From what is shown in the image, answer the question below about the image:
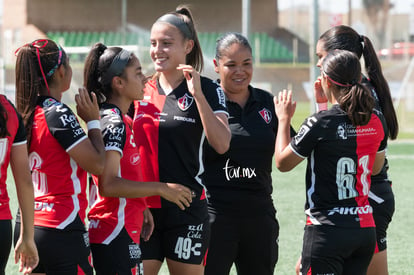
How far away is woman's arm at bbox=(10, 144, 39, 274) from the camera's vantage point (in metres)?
3.34

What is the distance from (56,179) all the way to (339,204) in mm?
1501

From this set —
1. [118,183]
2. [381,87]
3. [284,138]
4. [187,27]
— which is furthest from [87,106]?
[381,87]

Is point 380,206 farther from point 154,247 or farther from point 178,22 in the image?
point 178,22

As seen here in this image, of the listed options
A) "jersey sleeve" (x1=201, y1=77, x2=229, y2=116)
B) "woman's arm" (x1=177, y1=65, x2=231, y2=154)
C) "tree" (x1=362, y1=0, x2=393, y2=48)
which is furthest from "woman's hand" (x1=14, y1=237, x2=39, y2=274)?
"tree" (x1=362, y1=0, x2=393, y2=48)

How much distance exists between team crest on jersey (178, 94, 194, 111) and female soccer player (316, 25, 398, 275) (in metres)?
0.92

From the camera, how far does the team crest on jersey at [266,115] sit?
4609mm

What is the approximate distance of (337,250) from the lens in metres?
3.78

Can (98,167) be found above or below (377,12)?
below

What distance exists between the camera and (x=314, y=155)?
388cm

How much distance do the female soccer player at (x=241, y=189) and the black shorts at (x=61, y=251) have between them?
3.79 ft

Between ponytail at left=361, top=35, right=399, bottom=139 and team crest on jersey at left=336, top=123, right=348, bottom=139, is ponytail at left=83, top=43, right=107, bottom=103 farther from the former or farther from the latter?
ponytail at left=361, top=35, right=399, bottom=139

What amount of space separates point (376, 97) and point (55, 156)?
203cm

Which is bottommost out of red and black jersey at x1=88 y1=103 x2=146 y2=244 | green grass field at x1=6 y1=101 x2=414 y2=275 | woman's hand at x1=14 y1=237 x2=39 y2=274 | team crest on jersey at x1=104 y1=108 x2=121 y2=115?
green grass field at x1=6 y1=101 x2=414 y2=275

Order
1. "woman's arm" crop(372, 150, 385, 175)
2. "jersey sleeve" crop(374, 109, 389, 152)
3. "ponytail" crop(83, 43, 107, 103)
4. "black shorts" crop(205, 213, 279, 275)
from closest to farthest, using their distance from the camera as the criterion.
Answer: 1. "ponytail" crop(83, 43, 107, 103)
2. "jersey sleeve" crop(374, 109, 389, 152)
3. "woman's arm" crop(372, 150, 385, 175)
4. "black shorts" crop(205, 213, 279, 275)
